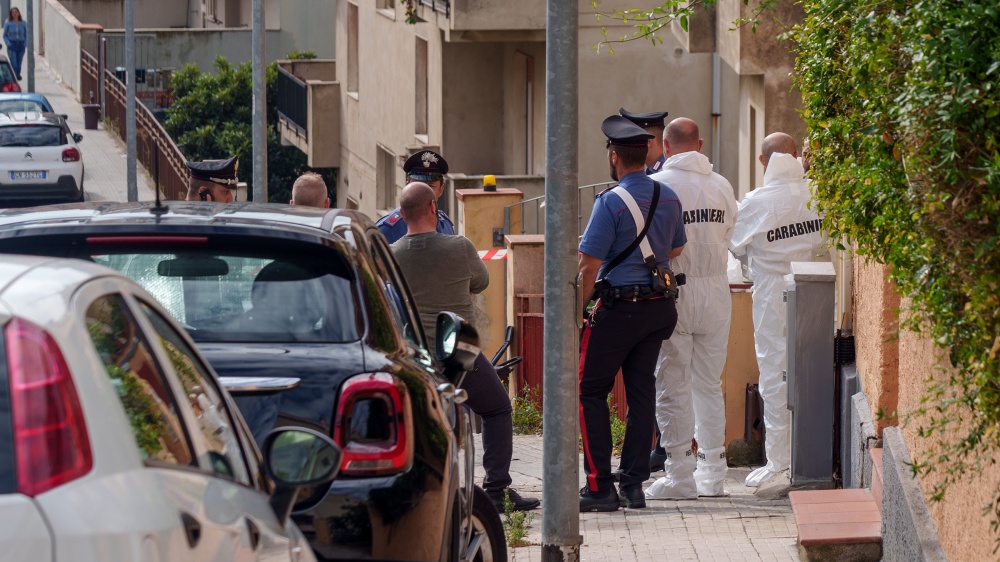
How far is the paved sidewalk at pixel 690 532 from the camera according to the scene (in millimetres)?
7031

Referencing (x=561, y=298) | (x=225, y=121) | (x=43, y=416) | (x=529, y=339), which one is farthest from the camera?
(x=225, y=121)

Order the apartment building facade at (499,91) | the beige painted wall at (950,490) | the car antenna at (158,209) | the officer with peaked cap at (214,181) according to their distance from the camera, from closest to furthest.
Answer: the beige painted wall at (950,490), the car antenna at (158,209), the officer with peaked cap at (214,181), the apartment building facade at (499,91)

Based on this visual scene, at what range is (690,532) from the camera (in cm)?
749

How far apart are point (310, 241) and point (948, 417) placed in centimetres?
201

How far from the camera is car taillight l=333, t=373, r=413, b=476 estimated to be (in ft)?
14.6

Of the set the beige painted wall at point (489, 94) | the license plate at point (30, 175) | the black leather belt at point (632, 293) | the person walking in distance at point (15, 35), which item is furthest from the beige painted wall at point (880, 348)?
→ the person walking in distance at point (15, 35)

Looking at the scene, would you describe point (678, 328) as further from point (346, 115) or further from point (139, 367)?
point (346, 115)

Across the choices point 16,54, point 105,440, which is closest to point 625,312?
point 105,440

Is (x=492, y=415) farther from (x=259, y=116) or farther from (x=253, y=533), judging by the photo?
(x=259, y=116)

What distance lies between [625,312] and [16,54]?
40.6 meters

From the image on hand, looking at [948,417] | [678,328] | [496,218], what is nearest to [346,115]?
[496,218]

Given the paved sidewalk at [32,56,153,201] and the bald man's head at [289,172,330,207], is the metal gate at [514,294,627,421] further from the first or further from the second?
the paved sidewalk at [32,56,153,201]

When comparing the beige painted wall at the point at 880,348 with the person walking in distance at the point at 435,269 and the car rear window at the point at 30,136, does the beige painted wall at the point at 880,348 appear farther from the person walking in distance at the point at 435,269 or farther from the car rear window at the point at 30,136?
the car rear window at the point at 30,136

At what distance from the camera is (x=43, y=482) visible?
2268 millimetres
